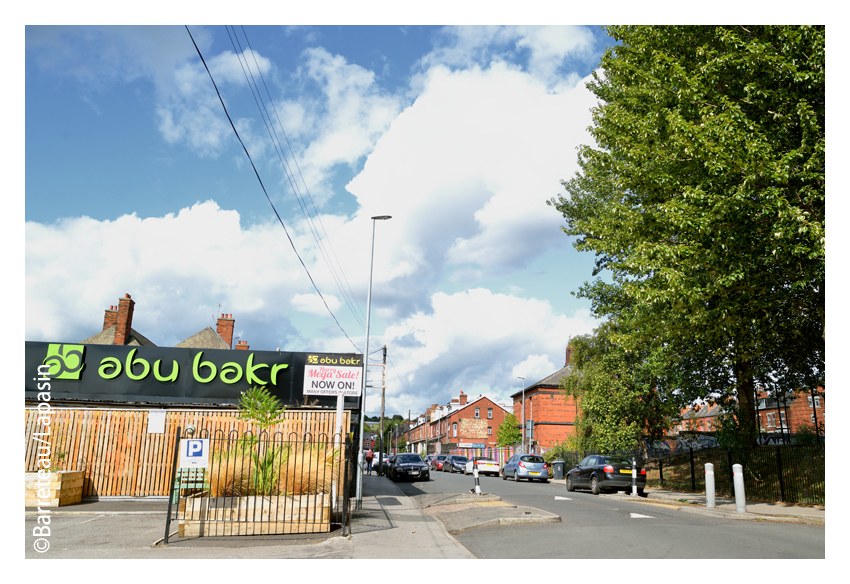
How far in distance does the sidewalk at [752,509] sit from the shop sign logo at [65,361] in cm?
1768

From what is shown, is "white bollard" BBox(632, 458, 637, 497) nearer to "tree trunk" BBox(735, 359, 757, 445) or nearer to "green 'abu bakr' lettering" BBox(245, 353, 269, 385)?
"tree trunk" BBox(735, 359, 757, 445)

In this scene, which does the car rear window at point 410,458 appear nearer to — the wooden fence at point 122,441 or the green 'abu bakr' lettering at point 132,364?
the wooden fence at point 122,441

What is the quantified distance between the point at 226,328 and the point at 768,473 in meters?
35.8

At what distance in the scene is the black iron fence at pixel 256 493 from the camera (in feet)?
30.0

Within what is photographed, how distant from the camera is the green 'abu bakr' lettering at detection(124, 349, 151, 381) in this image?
17172 mm

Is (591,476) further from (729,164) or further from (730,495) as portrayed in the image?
(729,164)

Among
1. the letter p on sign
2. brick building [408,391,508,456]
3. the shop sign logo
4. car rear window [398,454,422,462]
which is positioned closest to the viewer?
the letter p on sign

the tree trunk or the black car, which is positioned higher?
the tree trunk

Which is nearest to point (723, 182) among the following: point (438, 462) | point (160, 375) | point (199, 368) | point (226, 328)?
point (199, 368)

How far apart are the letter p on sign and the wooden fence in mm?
5699

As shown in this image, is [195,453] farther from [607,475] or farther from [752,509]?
[607,475]

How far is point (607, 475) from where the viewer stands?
71.0ft

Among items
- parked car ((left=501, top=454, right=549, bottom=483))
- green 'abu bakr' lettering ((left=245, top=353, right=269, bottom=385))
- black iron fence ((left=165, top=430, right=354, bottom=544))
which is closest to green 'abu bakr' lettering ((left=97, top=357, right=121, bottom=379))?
green 'abu bakr' lettering ((left=245, top=353, right=269, bottom=385))

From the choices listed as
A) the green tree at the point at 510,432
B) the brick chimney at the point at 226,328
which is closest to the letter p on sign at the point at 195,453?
the brick chimney at the point at 226,328
